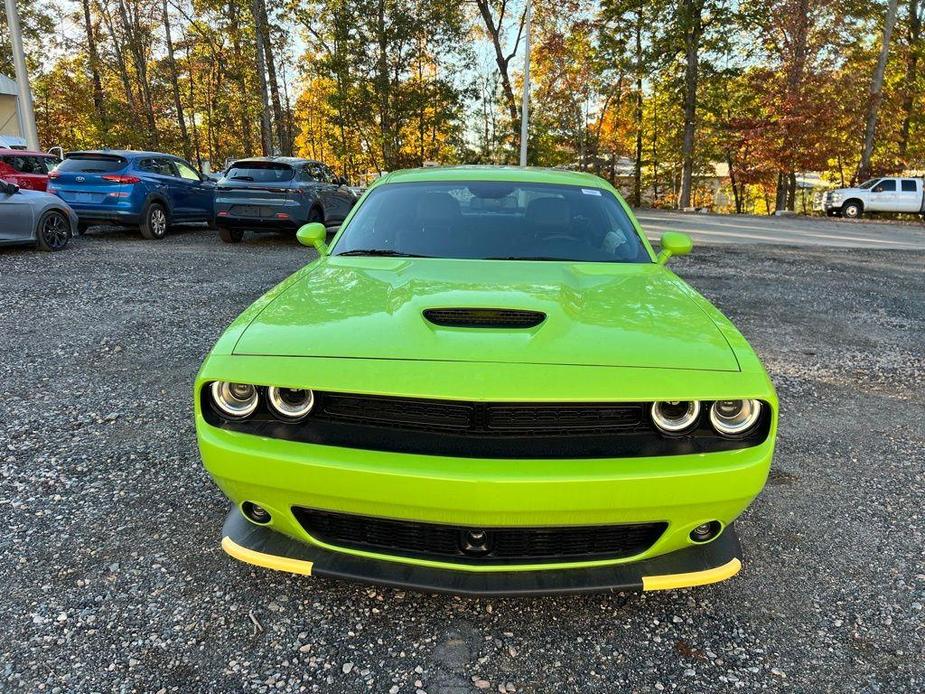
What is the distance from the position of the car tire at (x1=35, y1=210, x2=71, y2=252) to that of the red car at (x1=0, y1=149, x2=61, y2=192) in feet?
7.32

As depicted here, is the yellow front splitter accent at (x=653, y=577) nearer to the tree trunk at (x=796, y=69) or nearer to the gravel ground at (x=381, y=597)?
the gravel ground at (x=381, y=597)

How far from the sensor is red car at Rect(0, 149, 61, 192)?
11133mm

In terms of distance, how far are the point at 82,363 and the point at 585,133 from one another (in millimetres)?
27430

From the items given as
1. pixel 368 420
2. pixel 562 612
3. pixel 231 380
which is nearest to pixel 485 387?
pixel 368 420

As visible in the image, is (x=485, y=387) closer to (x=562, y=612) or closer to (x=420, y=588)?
(x=420, y=588)

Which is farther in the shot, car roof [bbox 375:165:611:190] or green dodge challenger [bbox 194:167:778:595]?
car roof [bbox 375:165:611:190]

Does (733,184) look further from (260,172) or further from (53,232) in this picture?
(53,232)

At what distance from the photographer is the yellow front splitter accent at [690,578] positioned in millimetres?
1868

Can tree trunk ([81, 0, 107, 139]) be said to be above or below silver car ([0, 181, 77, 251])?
above

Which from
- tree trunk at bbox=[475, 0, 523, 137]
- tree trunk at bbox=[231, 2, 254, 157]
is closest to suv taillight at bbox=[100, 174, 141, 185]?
tree trunk at bbox=[475, 0, 523, 137]

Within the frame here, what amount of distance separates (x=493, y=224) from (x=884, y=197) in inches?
1005

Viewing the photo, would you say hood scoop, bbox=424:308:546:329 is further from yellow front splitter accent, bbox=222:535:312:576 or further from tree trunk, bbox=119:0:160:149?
tree trunk, bbox=119:0:160:149

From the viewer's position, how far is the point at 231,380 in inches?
73.9

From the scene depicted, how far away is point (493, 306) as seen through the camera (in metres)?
2.18
